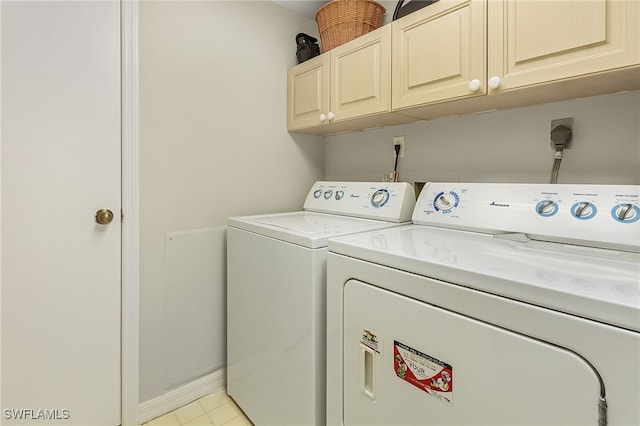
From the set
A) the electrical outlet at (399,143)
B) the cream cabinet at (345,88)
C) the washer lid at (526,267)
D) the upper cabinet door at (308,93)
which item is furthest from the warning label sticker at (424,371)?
the upper cabinet door at (308,93)

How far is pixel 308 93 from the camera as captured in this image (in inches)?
73.0

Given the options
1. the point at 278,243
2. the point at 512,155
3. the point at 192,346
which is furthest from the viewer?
the point at 192,346

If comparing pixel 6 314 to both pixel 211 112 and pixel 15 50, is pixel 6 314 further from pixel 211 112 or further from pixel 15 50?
pixel 211 112

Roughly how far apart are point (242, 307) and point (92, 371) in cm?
70

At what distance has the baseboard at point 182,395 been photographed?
5.12 ft

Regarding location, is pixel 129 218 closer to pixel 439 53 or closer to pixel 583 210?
pixel 439 53

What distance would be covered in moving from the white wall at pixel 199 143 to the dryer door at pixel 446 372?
101 centimetres

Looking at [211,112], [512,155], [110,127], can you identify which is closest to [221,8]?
[211,112]

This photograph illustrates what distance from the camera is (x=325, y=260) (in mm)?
1133

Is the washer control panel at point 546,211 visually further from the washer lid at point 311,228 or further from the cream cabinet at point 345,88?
the cream cabinet at point 345,88

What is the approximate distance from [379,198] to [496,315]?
0.94 meters

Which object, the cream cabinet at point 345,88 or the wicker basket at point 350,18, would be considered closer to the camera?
the cream cabinet at point 345,88

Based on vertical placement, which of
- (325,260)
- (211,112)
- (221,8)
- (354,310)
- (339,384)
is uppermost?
(221,8)

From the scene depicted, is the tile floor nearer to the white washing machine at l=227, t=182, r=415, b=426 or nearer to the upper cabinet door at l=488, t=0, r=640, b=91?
the white washing machine at l=227, t=182, r=415, b=426
